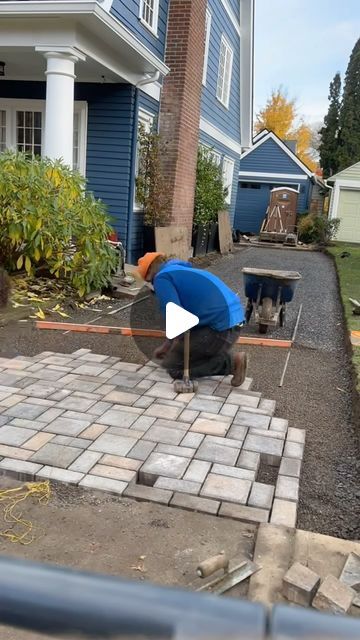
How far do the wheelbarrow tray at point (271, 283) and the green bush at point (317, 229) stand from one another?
17.4 metres

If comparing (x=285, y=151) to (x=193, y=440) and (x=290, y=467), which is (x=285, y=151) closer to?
(x=193, y=440)

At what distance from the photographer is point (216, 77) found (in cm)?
1608

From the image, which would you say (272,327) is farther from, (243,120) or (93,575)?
(243,120)

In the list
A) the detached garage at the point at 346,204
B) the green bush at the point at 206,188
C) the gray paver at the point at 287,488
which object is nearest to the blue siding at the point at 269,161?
the detached garage at the point at 346,204

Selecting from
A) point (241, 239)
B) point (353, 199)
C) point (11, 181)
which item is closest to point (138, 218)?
point (11, 181)

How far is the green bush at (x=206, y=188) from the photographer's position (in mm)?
14266

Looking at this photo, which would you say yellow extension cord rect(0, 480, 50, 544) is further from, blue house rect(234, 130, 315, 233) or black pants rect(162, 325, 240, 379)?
blue house rect(234, 130, 315, 233)

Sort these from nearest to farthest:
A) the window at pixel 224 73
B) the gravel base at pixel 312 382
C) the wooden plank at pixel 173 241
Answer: the gravel base at pixel 312 382, the wooden plank at pixel 173 241, the window at pixel 224 73

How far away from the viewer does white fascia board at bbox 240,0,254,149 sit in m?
18.0

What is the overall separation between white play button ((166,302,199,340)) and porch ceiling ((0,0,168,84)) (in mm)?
5172

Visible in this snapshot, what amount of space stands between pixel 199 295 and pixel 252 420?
1.10 meters

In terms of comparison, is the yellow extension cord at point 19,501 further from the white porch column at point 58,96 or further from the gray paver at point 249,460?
the white porch column at point 58,96

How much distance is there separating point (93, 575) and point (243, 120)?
22.2 meters

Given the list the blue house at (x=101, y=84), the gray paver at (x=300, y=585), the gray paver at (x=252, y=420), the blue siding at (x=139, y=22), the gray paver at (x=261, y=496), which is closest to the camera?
the gray paver at (x=300, y=585)
